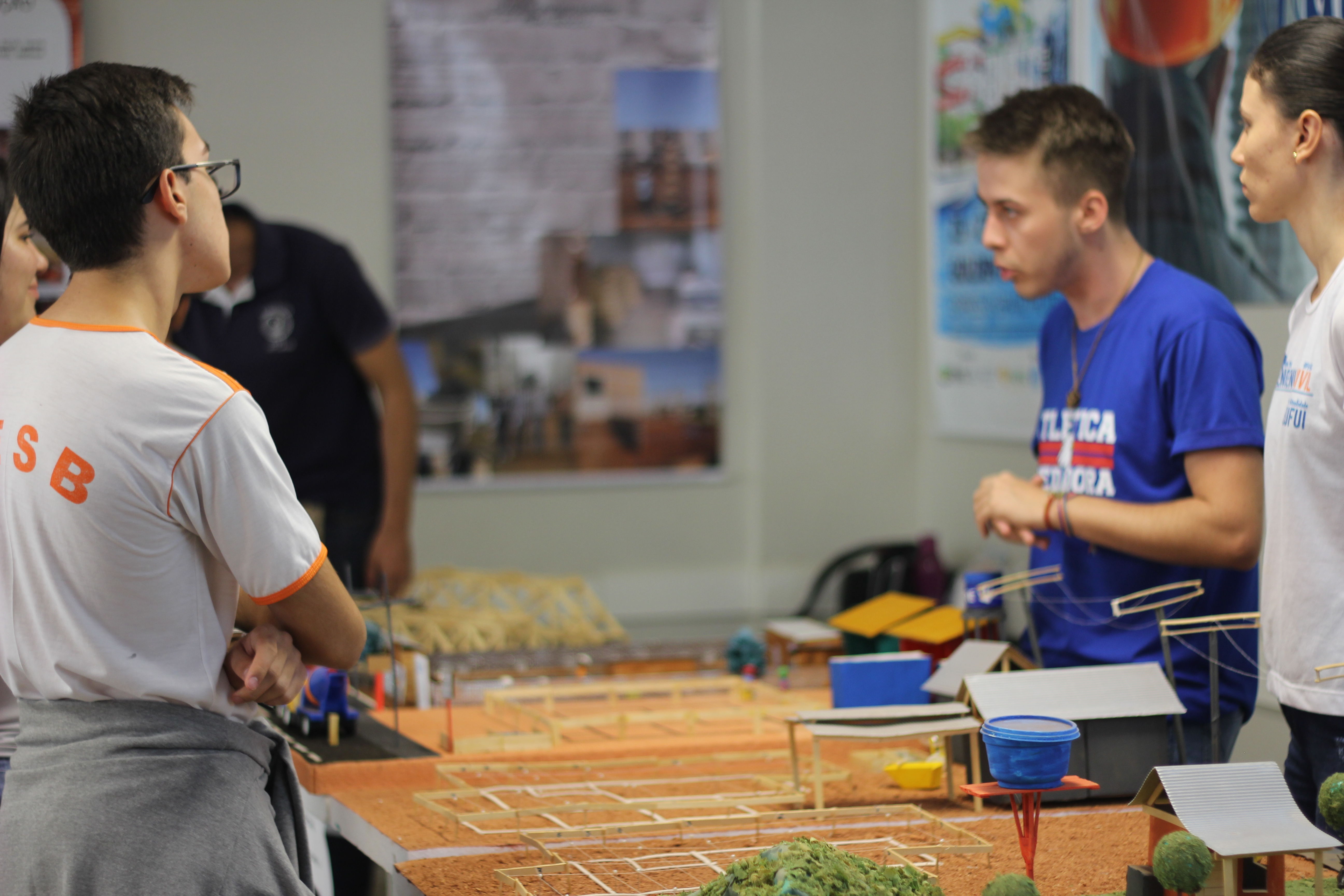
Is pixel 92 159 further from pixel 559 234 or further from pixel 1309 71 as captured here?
pixel 559 234

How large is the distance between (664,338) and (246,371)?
181 cm

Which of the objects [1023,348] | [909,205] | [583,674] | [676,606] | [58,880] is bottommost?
[676,606]

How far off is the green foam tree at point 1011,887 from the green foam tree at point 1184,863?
127 millimetres

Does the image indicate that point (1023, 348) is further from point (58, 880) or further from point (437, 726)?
point (58, 880)

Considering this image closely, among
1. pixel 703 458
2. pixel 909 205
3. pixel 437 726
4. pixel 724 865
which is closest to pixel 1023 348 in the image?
pixel 909 205

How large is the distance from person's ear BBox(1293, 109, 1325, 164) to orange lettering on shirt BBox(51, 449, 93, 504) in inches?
53.0

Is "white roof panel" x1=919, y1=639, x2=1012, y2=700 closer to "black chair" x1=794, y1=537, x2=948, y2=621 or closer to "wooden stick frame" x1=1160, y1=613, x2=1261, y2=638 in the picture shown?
"wooden stick frame" x1=1160, y1=613, x2=1261, y2=638

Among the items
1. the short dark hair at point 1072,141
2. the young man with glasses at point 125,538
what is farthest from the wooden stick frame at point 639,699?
the short dark hair at point 1072,141

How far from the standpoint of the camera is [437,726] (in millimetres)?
2248

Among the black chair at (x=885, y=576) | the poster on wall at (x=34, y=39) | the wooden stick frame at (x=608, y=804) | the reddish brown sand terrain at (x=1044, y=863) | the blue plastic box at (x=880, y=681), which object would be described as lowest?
the black chair at (x=885, y=576)

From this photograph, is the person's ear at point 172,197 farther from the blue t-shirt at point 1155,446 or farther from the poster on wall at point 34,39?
the poster on wall at point 34,39

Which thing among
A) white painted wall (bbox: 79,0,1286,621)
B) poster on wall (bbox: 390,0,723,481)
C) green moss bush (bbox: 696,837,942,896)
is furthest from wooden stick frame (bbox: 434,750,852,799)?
poster on wall (bbox: 390,0,723,481)

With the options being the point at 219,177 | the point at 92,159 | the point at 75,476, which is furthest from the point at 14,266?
the point at 75,476

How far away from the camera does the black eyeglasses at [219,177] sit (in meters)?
1.29
